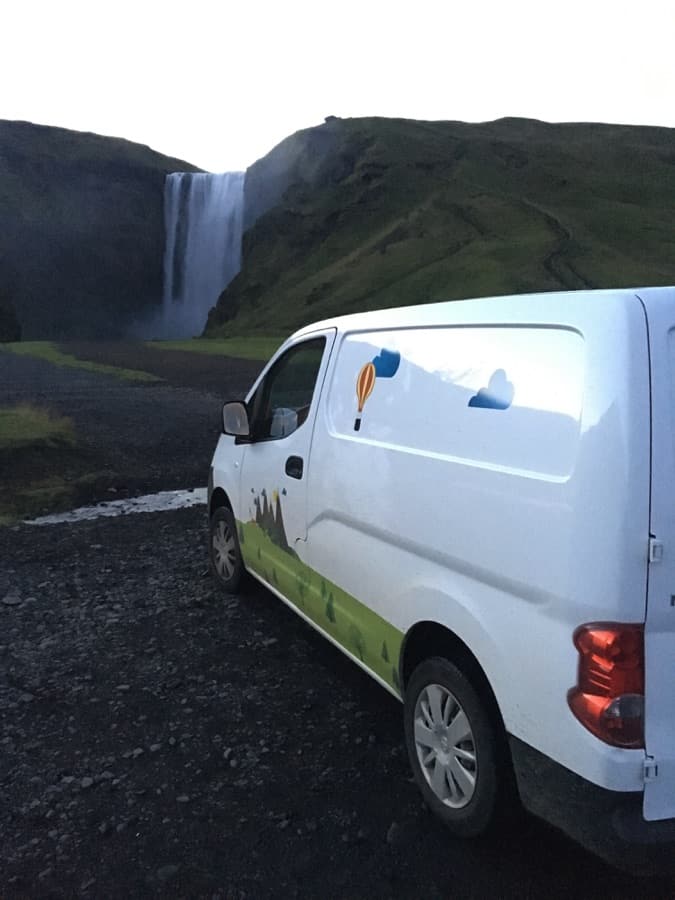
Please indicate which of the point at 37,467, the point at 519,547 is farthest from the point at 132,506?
the point at 519,547

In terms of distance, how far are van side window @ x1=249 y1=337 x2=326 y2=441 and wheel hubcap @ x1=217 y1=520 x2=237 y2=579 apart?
1008mm

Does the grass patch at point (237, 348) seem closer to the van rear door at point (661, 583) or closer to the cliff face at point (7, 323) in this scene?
the cliff face at point (7, 323)

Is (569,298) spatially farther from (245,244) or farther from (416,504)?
(245,244)

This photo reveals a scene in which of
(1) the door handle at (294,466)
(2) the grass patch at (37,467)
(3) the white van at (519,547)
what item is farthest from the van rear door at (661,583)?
(2) the grass patch at (37,467)

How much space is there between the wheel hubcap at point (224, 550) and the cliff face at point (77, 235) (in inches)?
3627

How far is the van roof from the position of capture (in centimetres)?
253

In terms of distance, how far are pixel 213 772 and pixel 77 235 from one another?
101 metres

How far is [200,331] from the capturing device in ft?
312

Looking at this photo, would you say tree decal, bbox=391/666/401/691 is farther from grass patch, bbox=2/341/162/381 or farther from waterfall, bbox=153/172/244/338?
waterfall, bbox=153/172/244/338

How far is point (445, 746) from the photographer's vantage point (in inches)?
124

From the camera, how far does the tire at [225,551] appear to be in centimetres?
582

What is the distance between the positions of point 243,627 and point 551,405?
137 inches

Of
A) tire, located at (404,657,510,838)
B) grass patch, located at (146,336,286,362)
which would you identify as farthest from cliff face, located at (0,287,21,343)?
tire, located at (404,657,510,838)

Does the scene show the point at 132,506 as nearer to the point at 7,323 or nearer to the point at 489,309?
the point at 489,309
